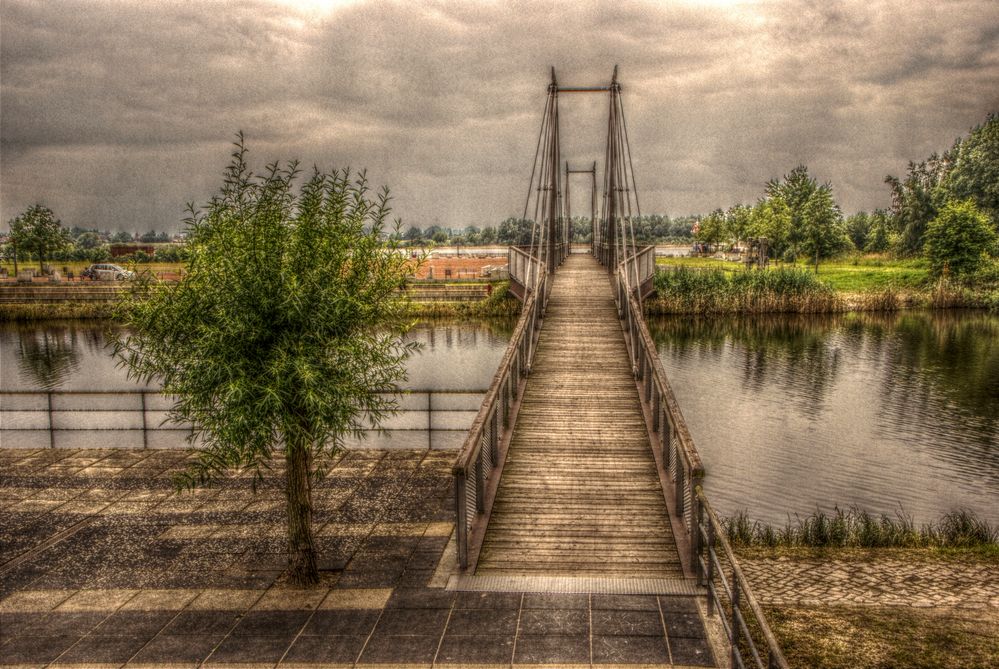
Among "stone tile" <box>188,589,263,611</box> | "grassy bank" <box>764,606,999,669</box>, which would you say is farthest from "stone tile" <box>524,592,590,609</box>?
"stone tile" <box>188,589,263,611</box>

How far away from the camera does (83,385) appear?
27.5m

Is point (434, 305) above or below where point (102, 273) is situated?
below

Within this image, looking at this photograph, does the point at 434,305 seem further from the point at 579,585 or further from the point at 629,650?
the point at 629,650

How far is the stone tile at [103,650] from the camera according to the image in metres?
6.05

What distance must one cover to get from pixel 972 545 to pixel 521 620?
873 centimetres

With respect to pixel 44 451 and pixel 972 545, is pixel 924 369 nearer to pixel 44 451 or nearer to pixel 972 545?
pixel 972 545

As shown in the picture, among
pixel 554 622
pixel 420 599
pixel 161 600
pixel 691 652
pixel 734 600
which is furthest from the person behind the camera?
pixel 161 600

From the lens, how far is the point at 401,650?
6.03m

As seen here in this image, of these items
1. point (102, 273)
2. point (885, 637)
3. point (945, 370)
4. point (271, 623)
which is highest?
point (102, 273)

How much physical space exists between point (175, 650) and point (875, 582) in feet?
27.4

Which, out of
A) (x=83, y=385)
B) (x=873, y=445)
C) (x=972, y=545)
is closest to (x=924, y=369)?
(x=873, y=445)

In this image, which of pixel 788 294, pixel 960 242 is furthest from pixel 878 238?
pixel 788 294

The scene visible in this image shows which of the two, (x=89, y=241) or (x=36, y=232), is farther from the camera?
(x=89, y=241)

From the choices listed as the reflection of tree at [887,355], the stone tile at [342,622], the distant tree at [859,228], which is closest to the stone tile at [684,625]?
the stone tile at [342,622]
